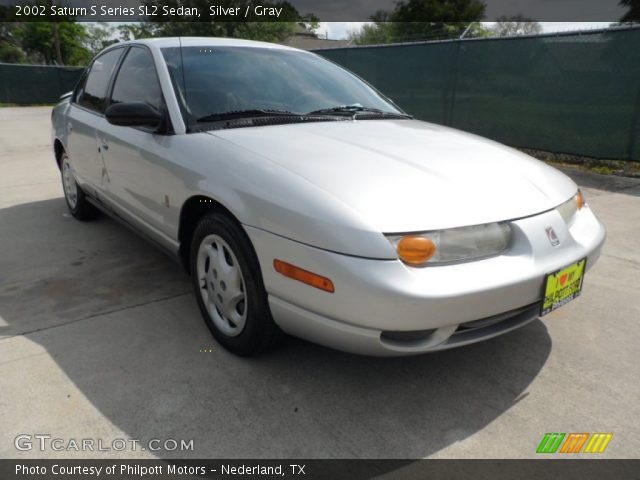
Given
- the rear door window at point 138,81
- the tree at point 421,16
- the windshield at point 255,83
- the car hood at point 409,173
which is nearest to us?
the car hood at point 409,173

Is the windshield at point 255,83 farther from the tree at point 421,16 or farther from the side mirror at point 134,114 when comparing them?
the tree at point 421,16

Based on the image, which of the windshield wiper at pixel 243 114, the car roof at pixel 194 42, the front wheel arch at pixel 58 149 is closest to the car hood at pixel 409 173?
the windshield wiper at pixel 243 114

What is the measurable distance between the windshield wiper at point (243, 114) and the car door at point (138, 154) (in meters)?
0.24

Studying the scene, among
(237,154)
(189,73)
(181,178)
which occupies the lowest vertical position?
(181,178)

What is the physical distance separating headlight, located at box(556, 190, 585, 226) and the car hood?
0.12 feet

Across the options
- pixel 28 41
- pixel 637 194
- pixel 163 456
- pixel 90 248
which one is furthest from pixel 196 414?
pixel 28 41

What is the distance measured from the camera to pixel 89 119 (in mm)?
3797

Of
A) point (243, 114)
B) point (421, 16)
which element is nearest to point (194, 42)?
point (243, 114)

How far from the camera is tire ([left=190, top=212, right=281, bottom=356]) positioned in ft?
7.10

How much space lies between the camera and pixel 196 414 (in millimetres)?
2035

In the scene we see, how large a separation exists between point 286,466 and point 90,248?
287 cm

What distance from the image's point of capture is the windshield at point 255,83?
273 cm

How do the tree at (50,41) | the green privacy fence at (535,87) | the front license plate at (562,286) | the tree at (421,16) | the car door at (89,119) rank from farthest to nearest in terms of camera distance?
the tree at (50,41), the tree at (421,16), the green privacy fence at (535,87), the car door at (89,119), the front license plate at (562,286)

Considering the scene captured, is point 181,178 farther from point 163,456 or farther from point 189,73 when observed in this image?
point 163,456
